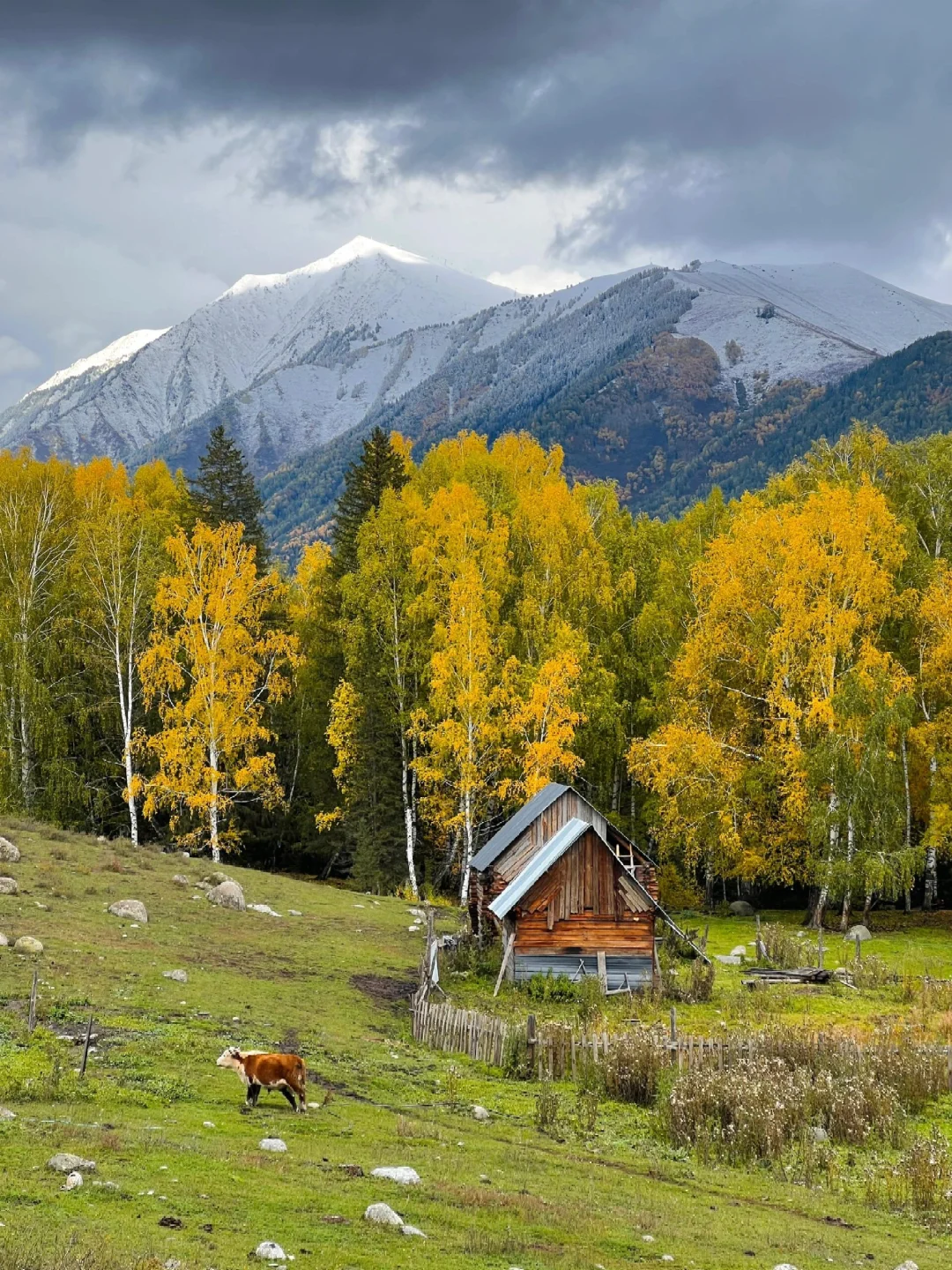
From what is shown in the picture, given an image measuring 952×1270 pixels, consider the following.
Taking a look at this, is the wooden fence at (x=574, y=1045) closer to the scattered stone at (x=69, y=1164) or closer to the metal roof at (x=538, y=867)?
the metal roof at (x=538, y=867)

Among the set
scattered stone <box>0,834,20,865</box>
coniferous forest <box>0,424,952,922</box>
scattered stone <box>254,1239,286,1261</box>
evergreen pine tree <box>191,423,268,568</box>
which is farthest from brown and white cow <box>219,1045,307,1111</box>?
evergreen pine tree <box>191,423,268,568</box>

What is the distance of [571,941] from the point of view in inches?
1182

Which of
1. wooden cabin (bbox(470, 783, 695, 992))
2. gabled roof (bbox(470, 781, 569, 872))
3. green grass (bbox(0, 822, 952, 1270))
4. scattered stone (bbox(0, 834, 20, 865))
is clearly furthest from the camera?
gabled roof (bbox(470, 781, 569, 872))

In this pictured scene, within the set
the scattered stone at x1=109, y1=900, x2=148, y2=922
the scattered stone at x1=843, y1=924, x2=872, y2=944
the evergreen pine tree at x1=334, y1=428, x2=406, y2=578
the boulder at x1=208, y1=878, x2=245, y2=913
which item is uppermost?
the evergreen pine tree at x1=334, y1=428, x2=406, y2=578

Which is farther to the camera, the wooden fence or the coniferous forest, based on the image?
the coniferous forest

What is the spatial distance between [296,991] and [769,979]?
1403cm

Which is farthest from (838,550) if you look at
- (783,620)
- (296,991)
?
(296,991)

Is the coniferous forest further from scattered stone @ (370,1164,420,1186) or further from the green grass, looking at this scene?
scattered stone @ (370,1164,420,1186)

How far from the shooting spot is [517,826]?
35.2m

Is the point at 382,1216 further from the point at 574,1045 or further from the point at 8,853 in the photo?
the point at 8,853

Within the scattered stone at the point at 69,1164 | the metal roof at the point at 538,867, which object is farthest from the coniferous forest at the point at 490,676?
the scattered stone at the point at 69,1164

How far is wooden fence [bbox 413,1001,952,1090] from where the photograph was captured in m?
19.2

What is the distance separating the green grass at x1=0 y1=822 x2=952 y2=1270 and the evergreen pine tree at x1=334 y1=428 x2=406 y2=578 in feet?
105

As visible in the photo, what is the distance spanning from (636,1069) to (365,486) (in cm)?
4105
